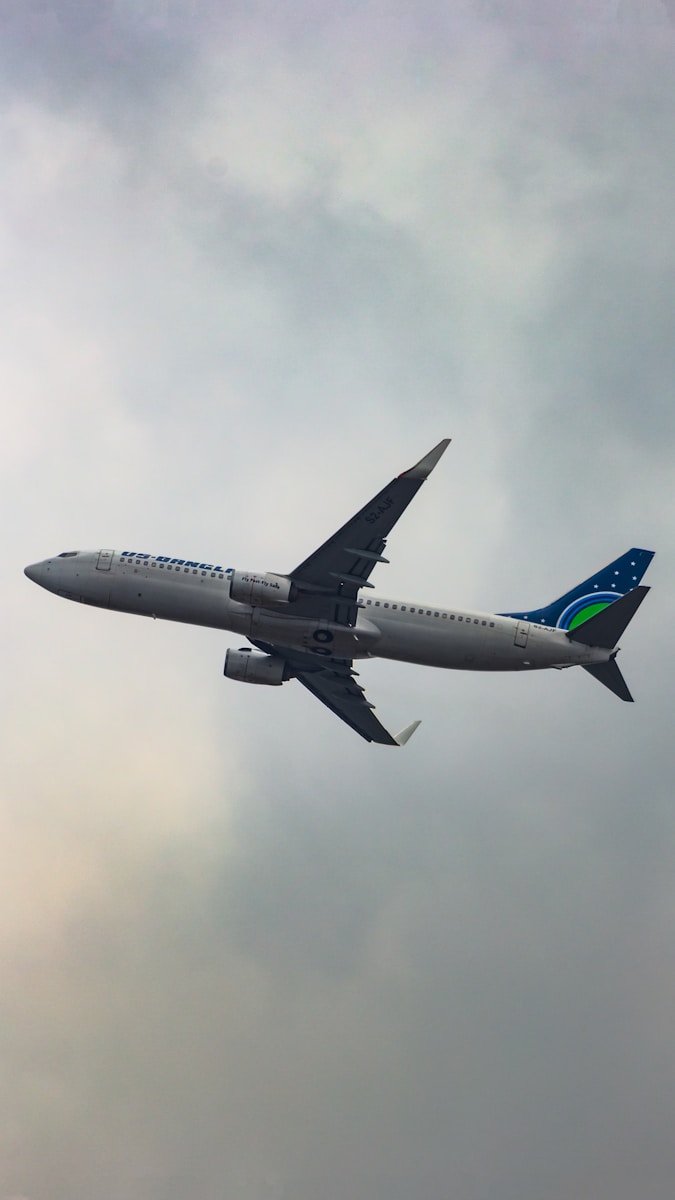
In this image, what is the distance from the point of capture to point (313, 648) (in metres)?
56.3

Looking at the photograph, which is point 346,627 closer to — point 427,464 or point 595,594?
point 427,464

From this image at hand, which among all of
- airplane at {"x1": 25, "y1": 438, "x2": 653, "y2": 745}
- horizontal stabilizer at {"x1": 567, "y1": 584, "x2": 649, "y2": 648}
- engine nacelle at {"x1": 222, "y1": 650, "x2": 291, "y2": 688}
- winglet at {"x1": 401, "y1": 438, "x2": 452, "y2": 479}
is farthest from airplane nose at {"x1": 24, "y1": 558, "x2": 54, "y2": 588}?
horizontal stabilizer at {"x1": 567, "y1": 584, "x2": 649, "y2": 648}

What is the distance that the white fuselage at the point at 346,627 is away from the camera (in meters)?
54.1

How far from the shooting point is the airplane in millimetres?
52844

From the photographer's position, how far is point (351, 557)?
5259 cm

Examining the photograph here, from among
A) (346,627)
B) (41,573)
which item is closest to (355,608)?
(346,627)

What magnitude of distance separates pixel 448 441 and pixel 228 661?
2112cm

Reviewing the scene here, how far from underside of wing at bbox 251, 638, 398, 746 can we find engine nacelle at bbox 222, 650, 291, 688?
523mm

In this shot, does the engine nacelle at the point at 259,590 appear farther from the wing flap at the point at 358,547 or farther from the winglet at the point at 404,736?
the winglet at the point at 404,736

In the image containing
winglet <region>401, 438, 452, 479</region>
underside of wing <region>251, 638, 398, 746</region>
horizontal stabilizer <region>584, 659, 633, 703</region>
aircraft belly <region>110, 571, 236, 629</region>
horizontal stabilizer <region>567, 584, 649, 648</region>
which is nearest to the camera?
winglet <region>401, 438, 452, 479</region>

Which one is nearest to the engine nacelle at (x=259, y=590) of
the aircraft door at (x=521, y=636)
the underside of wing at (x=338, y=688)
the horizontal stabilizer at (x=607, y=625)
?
the underside of wing at (x=338, y=688)

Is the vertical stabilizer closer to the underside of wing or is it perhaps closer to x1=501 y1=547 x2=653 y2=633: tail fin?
x1=501 y1=547 x2=653 y2=633: tail fin

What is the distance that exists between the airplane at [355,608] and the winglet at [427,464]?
61.8 inches

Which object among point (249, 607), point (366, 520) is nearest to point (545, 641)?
point (366, 520)
